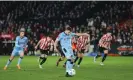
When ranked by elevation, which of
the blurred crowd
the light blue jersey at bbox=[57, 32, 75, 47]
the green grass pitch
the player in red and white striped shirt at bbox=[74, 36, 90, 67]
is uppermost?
the blurred crowd

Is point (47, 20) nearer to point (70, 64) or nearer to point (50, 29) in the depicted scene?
point (50, 29)

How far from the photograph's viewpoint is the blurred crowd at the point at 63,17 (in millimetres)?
44469

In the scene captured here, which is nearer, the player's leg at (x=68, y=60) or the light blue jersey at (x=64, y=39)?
the player's leg at (x=68, y=60)

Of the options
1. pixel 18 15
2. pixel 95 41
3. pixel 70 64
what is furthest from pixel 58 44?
pixel 18 15

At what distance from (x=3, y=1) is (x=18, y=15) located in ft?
9.88

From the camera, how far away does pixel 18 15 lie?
48.4 m

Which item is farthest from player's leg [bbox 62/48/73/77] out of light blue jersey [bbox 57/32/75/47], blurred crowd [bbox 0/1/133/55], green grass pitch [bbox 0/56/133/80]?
blurred crowd [bbox 0/1/133/55]

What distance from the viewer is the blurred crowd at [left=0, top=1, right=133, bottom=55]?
4447cm

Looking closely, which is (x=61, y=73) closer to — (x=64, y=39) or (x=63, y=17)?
(x=64, y=39)

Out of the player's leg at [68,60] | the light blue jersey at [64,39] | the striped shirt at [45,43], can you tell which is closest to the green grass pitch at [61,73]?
the player's leg at [68,60]

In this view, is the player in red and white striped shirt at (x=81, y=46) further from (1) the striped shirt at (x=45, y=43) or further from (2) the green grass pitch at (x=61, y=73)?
(2) the green grass pitch at (x=61, y=73)

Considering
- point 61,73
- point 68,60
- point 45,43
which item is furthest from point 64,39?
point 45,43

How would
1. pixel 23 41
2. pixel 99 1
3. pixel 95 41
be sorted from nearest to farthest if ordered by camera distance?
pixel 23 41
pixel 95 41
pixel 99 1

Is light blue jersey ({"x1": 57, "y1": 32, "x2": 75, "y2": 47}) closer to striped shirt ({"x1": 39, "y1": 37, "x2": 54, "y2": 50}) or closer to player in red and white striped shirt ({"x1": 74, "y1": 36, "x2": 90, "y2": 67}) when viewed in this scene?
striped shirt ({"x1": 39, "y1": 37, "x2": 54, "y2": 50})
